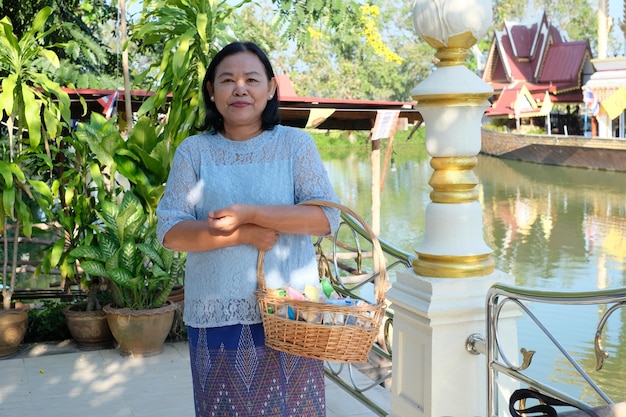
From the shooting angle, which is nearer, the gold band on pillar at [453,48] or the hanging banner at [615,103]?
the gold band on pillar at [453,48]

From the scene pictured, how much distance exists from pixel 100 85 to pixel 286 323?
8.47 m

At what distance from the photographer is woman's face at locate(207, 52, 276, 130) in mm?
2020

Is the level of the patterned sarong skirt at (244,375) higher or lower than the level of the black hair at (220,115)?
lower

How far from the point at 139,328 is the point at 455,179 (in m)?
2.68

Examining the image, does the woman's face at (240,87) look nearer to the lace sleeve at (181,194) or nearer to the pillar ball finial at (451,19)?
the lace sleeve at (181,194)

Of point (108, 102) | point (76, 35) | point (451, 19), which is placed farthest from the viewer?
point (76, 35)

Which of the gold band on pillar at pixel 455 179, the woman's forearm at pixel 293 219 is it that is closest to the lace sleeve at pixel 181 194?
the woman's forearm at pixel 293 219

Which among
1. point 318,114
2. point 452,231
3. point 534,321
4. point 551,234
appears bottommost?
→ point 551,234

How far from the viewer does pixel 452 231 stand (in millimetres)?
2537

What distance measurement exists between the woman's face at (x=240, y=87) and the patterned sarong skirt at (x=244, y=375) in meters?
0.54

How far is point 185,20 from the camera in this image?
5.05 meters

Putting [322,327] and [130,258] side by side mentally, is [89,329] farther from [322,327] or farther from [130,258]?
[322,327]

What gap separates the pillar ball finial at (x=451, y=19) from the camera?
248 centimetres

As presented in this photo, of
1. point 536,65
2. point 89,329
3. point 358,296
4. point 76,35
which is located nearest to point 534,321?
point 358,296
